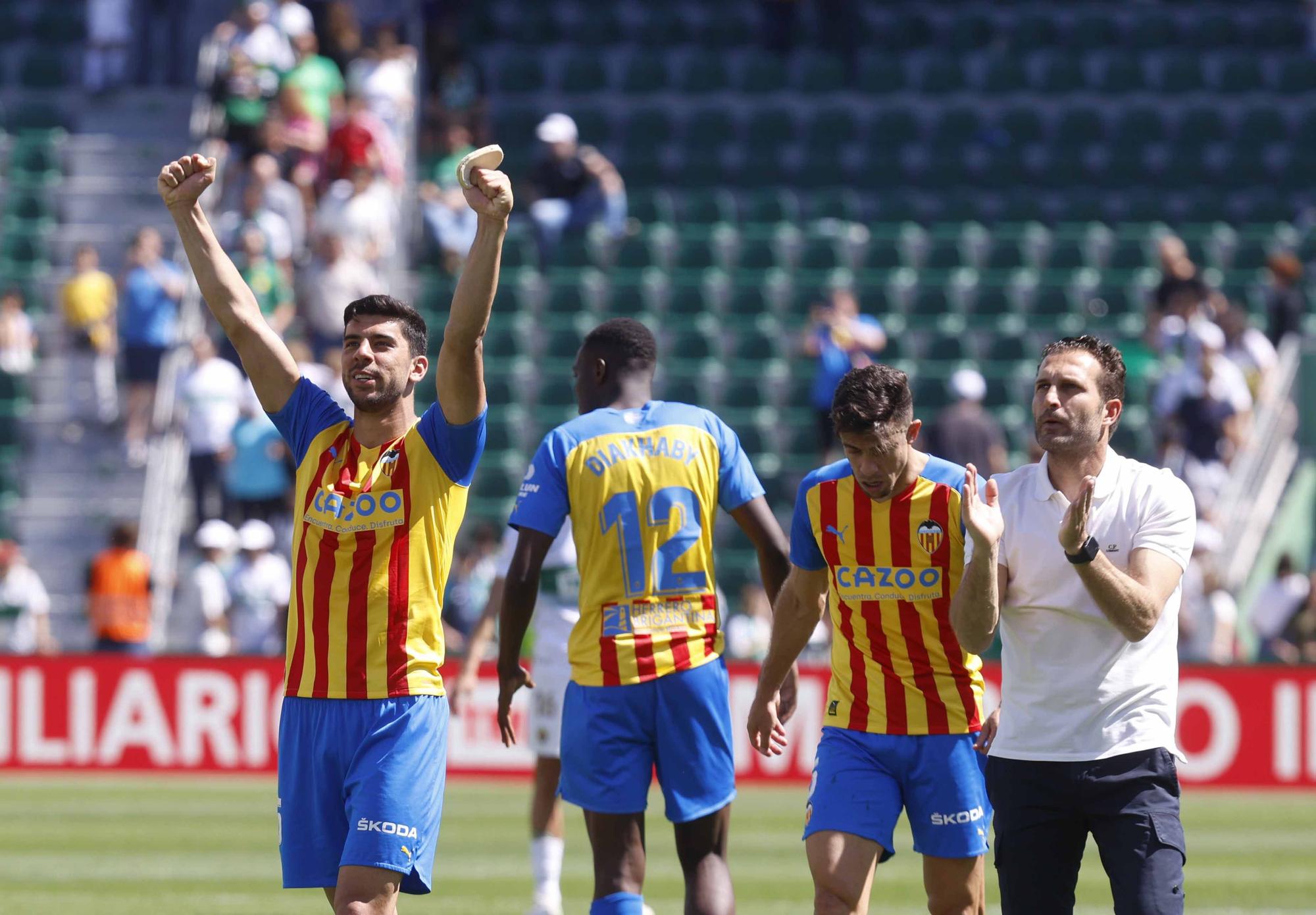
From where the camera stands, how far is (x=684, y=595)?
280 inches

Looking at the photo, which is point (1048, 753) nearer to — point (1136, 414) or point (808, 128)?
point (1136, 414)

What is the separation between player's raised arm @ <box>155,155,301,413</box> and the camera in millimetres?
6242

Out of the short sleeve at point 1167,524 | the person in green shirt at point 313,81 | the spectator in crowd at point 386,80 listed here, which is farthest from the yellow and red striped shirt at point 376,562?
the spectator in crowd at point 386,80

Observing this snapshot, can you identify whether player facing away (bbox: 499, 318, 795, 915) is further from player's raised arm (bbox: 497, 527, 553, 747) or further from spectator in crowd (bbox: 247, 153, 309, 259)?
spectator in crowd (bbox: 247, 153, 309, 259)

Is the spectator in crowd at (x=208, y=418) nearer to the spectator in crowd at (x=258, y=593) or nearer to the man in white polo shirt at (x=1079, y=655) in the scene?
the spectator in crowd at (x=258, y=593)

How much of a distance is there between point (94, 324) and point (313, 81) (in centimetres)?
339

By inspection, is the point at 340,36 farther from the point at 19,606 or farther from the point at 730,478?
the point at 730,478

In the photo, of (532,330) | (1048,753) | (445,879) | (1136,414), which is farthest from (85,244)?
(1048,753)

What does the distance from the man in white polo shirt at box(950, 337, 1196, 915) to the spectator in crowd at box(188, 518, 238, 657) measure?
1157cm

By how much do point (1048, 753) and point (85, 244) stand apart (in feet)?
54.0

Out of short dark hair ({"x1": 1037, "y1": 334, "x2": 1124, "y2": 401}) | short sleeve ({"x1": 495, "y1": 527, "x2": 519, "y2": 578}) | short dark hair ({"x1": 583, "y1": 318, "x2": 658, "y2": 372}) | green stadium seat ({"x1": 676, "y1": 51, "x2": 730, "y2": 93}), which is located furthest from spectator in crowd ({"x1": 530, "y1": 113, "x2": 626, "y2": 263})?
short dark hair ({"x1": 1037, "y1": 334, "x2": 1124, "y2": 401})

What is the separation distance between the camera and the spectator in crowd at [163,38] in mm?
23484

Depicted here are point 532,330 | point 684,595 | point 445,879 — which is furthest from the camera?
point 532,330

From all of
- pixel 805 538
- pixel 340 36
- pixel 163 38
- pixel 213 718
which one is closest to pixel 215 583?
pixel 213 718
